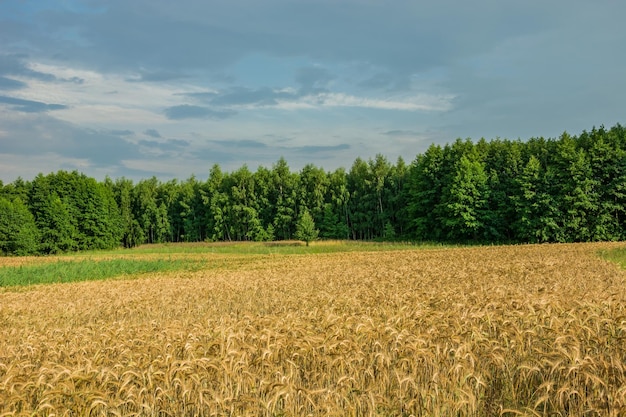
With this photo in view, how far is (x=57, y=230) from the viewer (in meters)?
85.3

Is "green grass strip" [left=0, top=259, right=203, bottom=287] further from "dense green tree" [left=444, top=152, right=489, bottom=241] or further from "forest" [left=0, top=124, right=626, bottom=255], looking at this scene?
"dense green tree" [left=444, top=152, right=489, bottom=241]

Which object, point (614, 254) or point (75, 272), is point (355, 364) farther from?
point (75, 272)

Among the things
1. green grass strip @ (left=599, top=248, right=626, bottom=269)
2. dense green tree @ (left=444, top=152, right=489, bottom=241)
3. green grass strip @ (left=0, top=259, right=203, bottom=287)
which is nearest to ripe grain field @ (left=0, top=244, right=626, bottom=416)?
green grass strip @ (left=599, top=248, right=626, bottom=269)

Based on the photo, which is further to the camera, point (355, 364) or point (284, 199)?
point (284, 199)

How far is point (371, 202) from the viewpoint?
93375mm

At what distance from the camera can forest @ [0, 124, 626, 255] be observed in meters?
63.2

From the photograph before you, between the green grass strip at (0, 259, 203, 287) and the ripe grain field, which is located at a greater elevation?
the ripe grain field

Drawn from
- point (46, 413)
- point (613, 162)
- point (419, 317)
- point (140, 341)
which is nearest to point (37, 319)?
point (140, 341)

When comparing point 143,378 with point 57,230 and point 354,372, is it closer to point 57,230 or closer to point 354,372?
point 354,372

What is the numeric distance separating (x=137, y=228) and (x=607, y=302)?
368 feet

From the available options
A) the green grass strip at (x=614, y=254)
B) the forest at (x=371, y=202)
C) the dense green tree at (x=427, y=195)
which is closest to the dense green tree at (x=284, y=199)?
the forest at (x=371, y=202)

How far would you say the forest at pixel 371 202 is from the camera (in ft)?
207

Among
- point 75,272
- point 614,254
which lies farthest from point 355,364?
point 75,272

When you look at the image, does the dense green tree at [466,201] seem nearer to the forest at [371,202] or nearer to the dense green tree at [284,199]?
the forest at [371,202]
